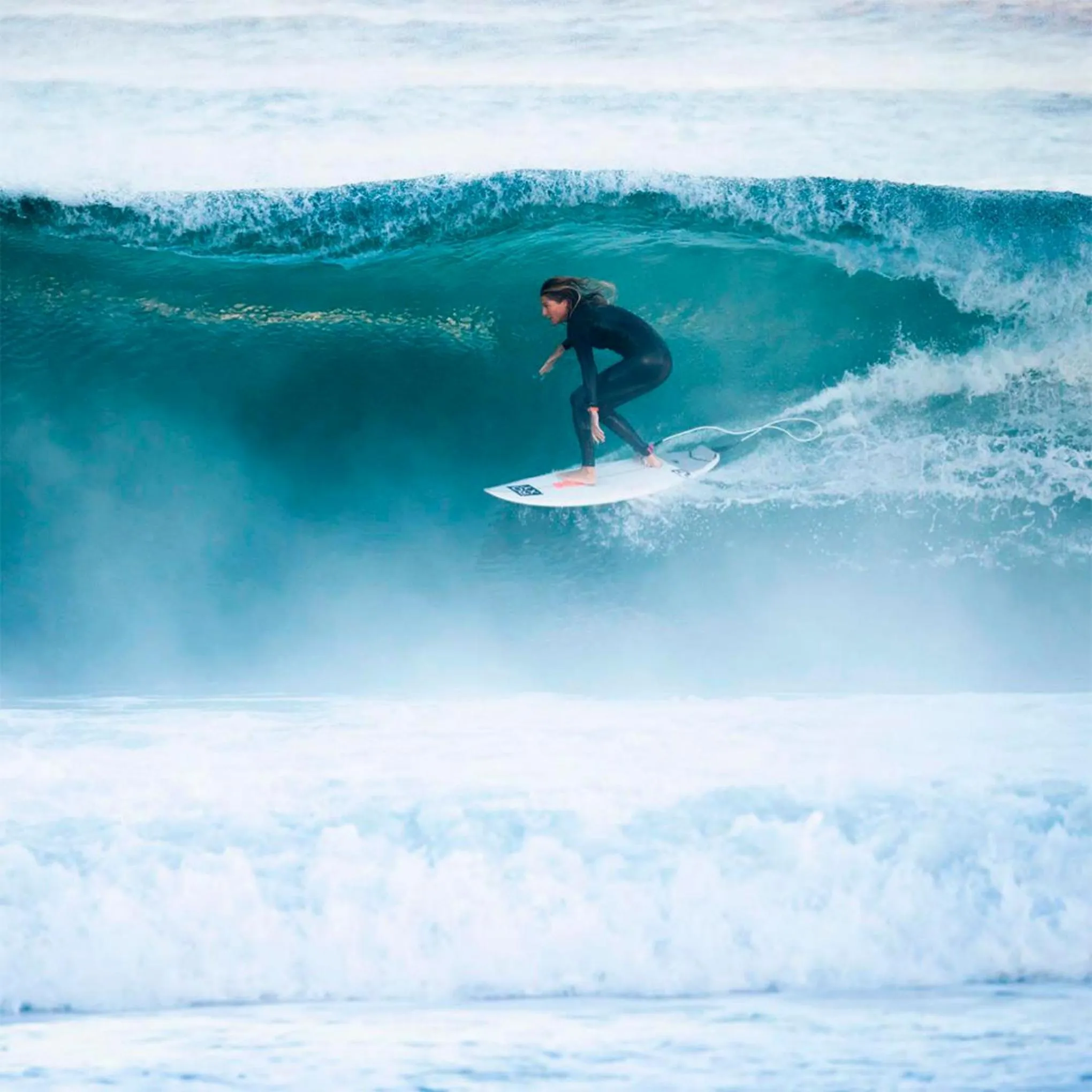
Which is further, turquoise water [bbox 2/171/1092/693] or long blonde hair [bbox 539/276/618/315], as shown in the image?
turquoise water [bbox 2/171/1092/693]

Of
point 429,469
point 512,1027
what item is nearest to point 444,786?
point 512,1027

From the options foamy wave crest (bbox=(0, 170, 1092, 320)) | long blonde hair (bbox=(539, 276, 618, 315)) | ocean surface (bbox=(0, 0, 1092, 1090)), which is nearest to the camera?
A: long blonde hair (bbox=(539, 276, 618, 315))

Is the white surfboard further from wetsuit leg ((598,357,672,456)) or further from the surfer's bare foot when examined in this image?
wetsuit leg ((598,357,672,456))

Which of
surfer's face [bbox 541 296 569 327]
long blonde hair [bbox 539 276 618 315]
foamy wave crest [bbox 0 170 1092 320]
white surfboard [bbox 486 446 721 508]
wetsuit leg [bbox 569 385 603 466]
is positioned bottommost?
white surfboard [bbox 486 446 721 508]

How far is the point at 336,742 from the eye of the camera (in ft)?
13.8

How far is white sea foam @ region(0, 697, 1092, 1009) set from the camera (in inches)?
134

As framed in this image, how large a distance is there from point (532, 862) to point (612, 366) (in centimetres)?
173

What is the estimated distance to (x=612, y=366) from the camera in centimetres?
434

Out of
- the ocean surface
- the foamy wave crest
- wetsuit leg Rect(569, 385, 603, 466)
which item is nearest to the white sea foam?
the ocean surface

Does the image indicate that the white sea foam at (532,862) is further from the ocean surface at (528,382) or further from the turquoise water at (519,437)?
the turquoise water at (519,437)

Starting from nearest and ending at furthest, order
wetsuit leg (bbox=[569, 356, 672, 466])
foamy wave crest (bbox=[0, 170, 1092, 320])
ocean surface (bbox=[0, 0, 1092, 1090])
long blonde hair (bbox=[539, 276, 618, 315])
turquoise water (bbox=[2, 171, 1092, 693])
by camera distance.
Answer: long blonde hair (bbox=[539, 276, 618, 315]) < wetsuit leg (bbox=[569, 356, 672, 466]) < ocean surface (bbox=[0, 0, 1092, 1090]) < turquoise water (bbox=[2, 171, 1092, 693]) < foamy wave crest (bbox=[0, 170, 1092, 320])

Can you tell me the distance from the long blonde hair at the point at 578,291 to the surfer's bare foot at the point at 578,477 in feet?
1.81

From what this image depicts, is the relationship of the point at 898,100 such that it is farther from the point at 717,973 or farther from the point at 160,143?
the point at 717,973

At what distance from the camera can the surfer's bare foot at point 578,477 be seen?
14.3 ft
